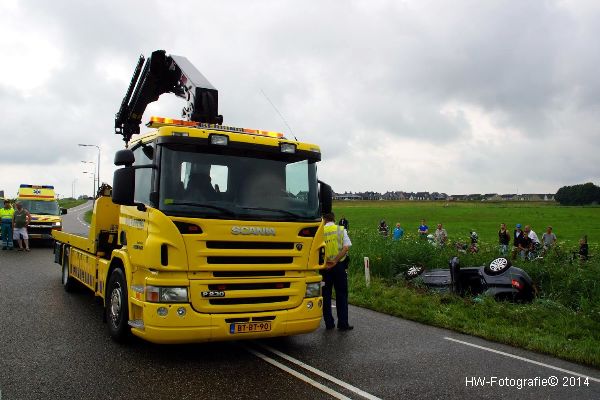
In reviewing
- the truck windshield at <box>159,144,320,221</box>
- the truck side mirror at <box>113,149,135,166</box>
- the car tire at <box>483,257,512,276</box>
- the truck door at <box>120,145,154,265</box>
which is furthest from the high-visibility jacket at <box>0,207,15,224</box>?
the car tire at <box>483,257,512,276</box>

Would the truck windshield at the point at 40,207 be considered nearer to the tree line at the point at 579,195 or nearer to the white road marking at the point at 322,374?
the white road marking at the point at 322,374

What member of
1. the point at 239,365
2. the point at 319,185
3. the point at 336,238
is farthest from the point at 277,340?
the point at 319,185

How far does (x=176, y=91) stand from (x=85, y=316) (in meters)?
3.92

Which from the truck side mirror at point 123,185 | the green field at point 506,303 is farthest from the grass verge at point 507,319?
the truck side mirror at point 123,185

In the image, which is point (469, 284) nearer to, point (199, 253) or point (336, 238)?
point (336, 238)

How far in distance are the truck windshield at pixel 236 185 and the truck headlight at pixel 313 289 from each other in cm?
81

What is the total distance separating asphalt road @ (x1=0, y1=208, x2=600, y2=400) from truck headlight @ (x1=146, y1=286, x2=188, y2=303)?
747mm

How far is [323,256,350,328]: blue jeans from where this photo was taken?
24.6ft

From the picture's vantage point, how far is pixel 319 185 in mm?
6418

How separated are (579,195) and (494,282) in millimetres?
108516

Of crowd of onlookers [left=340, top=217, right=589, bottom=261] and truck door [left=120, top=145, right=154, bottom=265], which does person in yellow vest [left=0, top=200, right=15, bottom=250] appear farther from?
truck door [left=120, top=145, right=154, bottom=265]

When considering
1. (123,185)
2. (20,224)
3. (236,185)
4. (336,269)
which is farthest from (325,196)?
(20,224)

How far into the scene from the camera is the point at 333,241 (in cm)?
739

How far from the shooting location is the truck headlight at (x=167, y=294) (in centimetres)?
525
